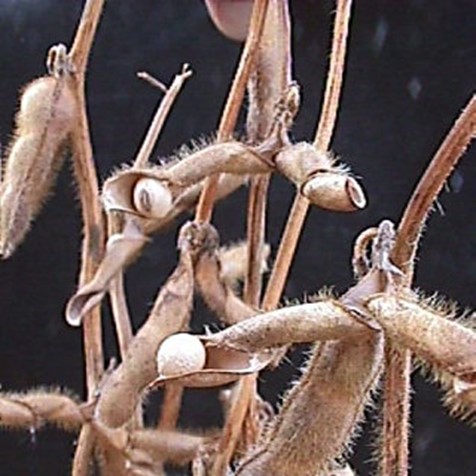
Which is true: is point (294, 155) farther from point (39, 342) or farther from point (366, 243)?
point (39, 342)

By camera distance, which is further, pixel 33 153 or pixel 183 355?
pixel 33 153

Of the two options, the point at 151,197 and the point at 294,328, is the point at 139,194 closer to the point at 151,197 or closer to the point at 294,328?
the point at 151,197

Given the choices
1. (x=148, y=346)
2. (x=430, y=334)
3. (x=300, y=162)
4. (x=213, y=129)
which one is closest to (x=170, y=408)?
(x=148, y=346)

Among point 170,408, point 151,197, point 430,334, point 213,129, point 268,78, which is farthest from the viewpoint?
point 213,129

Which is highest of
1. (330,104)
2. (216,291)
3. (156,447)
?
(330,104)

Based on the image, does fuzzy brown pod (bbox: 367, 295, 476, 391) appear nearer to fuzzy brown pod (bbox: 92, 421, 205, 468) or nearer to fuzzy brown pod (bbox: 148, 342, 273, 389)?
fuzzy brown pod (bbox: 148, 342, 273, 389)

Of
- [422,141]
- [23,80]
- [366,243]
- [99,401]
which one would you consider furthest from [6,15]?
[366,243]

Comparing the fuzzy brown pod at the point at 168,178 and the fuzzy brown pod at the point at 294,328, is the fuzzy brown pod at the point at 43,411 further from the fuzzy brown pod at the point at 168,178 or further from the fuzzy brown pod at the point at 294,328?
the fuzzy brown pod at the point at 294,328
